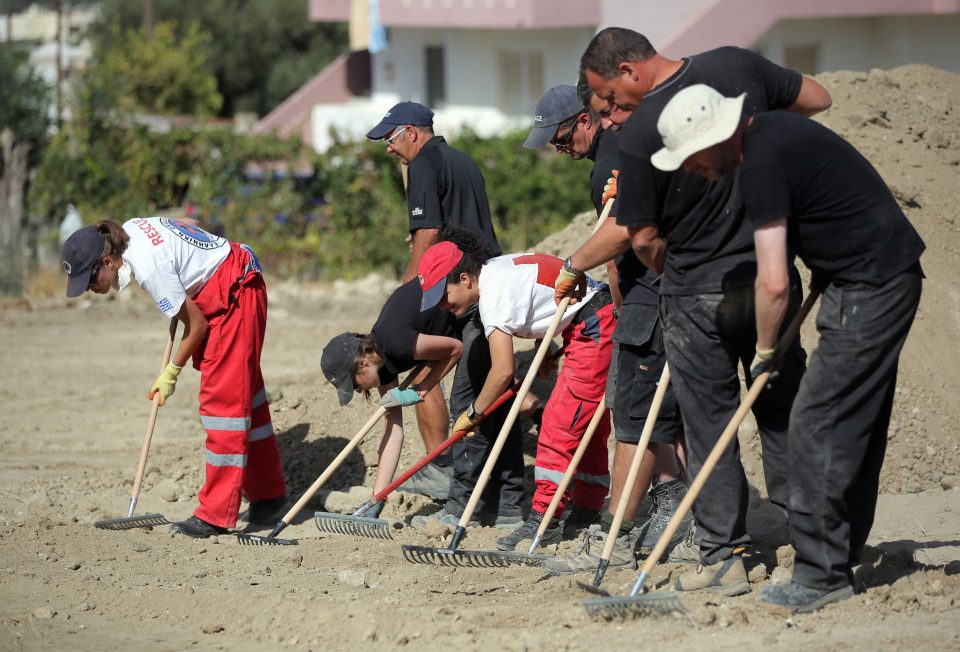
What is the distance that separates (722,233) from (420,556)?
7.71 feet

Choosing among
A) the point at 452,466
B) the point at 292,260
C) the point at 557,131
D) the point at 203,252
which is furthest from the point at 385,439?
the point at 292,260

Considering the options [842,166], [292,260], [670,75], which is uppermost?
[670,75]

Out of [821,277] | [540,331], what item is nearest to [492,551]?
[540,331]

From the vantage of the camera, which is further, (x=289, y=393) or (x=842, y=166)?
(x=289, y=393)

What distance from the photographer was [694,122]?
13.8 feet

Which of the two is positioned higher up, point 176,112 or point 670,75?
point 670,75

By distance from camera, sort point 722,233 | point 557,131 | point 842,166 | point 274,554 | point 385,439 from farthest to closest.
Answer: point 385,439
point 274,554
point 557,131
point 722,233
point 842,166

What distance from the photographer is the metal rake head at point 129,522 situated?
22.0ft

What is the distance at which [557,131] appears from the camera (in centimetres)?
572

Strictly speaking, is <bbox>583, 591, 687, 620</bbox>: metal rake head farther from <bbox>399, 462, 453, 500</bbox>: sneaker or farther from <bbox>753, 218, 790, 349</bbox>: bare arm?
<bbox>399, 462, 453, 500</bbox>: sneaker

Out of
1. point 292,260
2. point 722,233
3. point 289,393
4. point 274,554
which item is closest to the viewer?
point 722,233

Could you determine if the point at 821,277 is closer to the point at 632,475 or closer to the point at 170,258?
the point at 632,475

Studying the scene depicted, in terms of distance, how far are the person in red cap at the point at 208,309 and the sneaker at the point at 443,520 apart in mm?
1051

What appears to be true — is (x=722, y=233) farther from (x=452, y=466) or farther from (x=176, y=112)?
(x=176, y=112)
